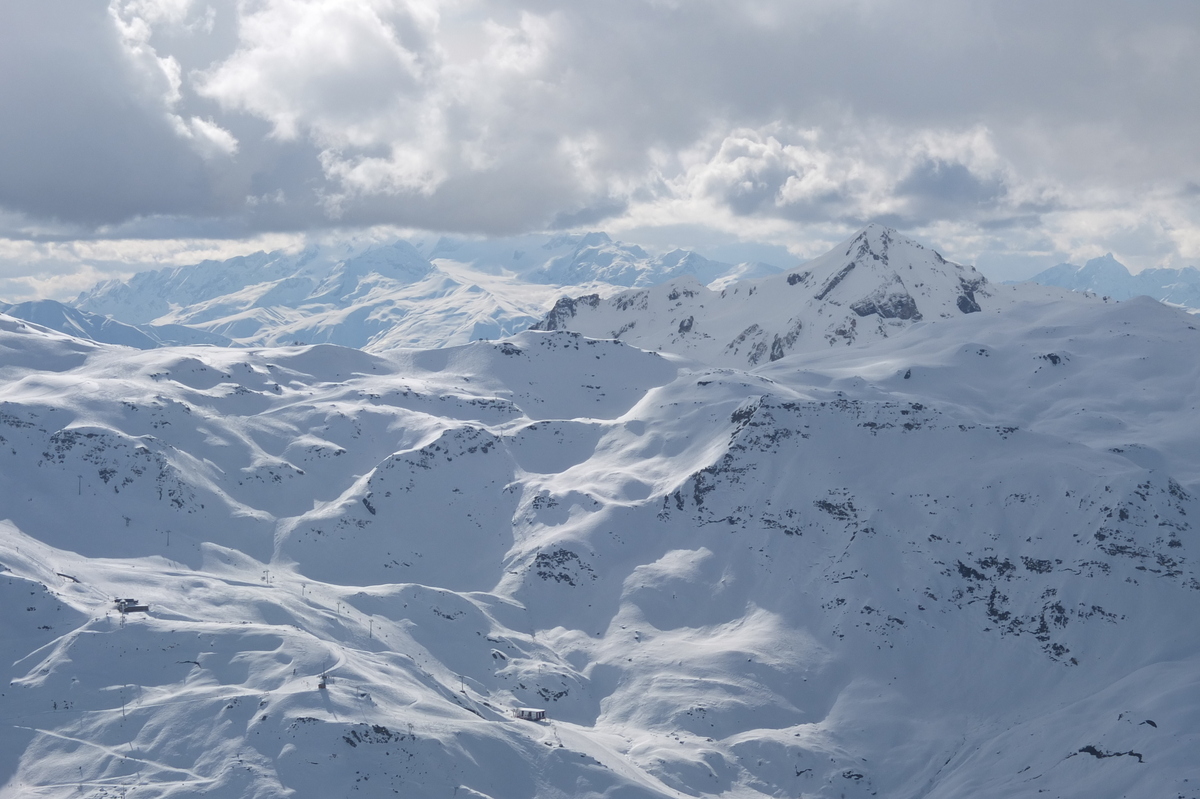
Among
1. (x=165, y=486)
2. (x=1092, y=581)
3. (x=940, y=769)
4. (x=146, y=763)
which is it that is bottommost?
(x=940, y=769)

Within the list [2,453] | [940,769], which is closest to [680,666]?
[940,769]

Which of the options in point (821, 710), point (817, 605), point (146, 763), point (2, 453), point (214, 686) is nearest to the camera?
point (146, 763)

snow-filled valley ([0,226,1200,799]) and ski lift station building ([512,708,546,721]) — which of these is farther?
ski lift station building ([512,708,546,721])

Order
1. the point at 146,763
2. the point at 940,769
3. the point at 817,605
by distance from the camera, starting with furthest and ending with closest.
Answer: the point at 817,605, the point at 940,769, the point at 146,763

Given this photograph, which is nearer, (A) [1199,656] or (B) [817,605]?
(A) [1199,656]

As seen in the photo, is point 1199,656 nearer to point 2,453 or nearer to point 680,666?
point 680,666

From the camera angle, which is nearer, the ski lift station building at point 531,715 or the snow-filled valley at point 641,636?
the snow-filled valley at point 641,636

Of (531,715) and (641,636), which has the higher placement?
(641,636)

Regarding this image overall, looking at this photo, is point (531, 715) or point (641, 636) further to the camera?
point (641, 636)

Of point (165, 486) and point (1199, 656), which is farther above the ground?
point (165, 486)
